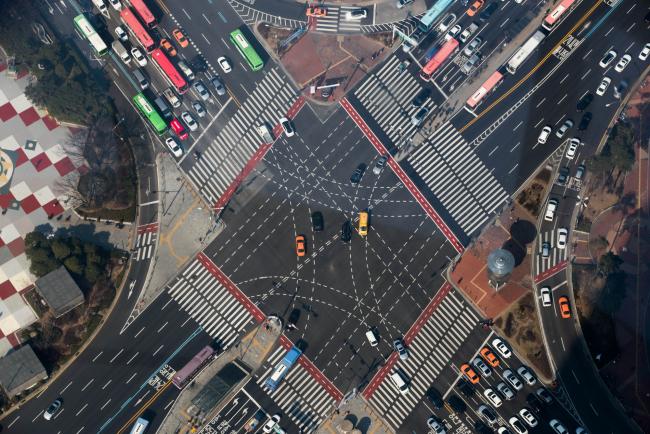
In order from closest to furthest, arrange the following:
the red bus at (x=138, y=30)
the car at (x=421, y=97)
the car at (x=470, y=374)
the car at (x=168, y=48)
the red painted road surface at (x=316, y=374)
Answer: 1. the car at (x=470, y=374)
2. the red painted road surface at (x=316, y=374)
3. the car at (x=421, y=97)
4. the red bus at (x=138, y=30)
5. the car at (x=168, y=48)

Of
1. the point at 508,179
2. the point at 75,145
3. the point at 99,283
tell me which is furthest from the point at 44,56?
the point at 508,179

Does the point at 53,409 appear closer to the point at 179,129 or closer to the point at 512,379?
the point at 179,129

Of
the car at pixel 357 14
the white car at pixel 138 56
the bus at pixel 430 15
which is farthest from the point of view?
the car at pixel 357 14

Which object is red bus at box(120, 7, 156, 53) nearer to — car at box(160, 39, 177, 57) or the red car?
car at box(160, 39, 177, 57)

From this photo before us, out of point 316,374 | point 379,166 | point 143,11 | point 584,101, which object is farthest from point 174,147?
point 584,101

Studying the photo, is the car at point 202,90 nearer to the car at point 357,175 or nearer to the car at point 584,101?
the car at point 357,175

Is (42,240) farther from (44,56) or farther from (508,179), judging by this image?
(508,179)

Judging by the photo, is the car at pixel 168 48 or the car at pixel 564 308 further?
the car at pixel 168 48

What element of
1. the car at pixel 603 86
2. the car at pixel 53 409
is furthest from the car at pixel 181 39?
the car at pixel 603 86
